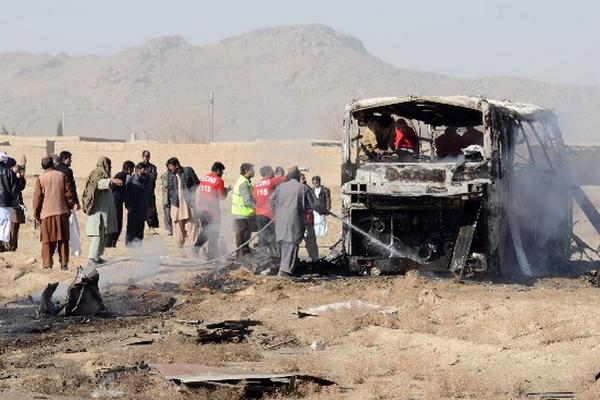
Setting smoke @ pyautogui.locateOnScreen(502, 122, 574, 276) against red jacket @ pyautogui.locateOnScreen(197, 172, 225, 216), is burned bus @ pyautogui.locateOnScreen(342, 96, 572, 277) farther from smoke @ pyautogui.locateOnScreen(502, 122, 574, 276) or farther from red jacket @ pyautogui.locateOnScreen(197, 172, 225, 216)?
red jacket @ pyautogui.locateOnScreen(197, 172, 225, 216)

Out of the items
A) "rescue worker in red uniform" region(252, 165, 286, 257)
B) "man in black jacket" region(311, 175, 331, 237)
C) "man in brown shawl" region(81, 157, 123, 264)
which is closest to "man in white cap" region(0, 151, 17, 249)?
"man in brown shawl" region(81, 157, 123, 264)

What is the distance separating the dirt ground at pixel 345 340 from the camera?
29.6ft

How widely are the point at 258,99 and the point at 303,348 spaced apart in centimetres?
9807

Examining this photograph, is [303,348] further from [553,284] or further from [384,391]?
[553,284]

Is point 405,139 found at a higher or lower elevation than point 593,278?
higher

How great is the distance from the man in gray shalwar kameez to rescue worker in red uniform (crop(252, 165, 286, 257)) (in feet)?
5.40

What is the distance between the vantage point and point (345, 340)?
37.3ft

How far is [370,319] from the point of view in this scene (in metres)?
12.0

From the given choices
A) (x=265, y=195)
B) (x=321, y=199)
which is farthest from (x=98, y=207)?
(x=321, y=199)

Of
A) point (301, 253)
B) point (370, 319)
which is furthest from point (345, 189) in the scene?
point (301, 253)

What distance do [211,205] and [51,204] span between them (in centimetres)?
273

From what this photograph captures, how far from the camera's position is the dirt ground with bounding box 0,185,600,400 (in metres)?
9.03

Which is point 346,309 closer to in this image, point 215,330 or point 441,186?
point 215,330

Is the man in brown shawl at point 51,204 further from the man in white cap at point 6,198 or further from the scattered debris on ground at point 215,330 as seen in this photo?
the scattered debris on ground at point 215,330
